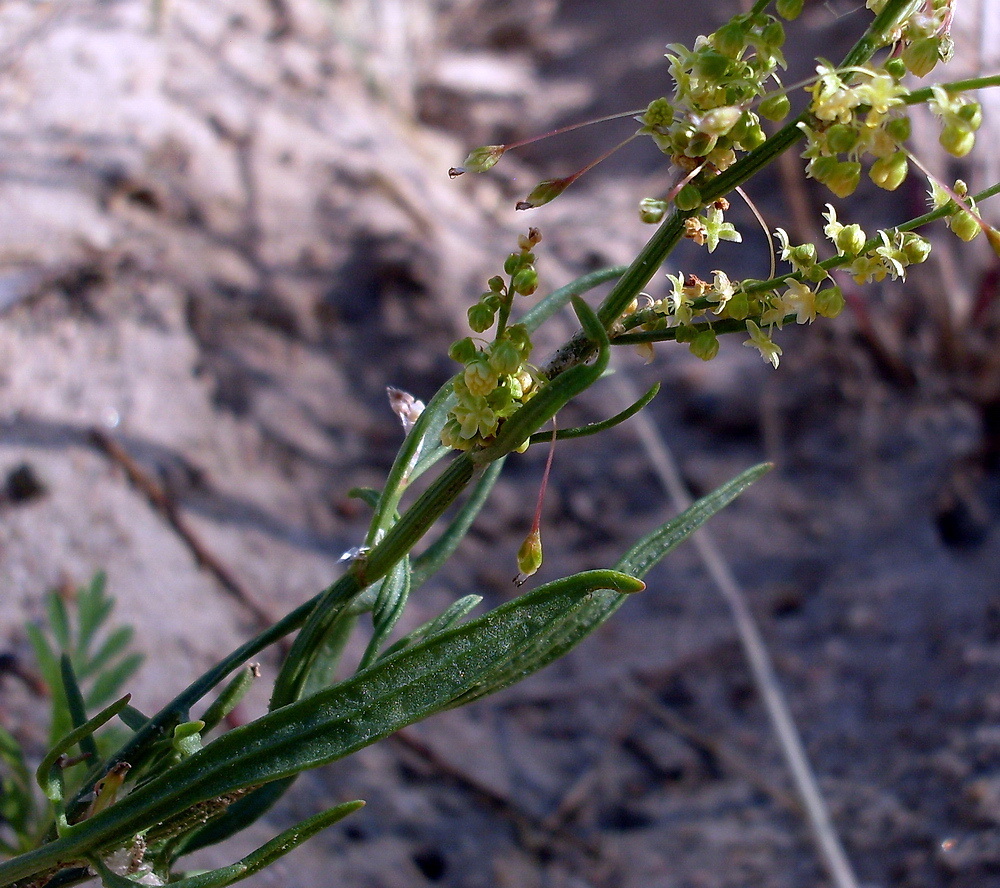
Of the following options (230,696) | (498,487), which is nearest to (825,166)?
(230,696)

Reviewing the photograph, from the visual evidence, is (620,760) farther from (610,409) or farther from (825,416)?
(825,416)

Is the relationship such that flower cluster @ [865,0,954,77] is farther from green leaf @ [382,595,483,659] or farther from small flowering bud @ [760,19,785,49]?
green leaf @ [382,595,483,659]

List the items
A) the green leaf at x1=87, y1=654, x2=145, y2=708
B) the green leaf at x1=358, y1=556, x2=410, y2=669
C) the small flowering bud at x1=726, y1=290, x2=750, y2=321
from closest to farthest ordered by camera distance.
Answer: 1. the small flowering bud at x1=726, y1=290, x2=750, y2=321
2. the green leaf at x1=358, y1=556, x2=410, y2=669
3. the green leaf at x1=87, y1=654, x2=145, y2=708

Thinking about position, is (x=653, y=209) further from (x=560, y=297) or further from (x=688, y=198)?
(x=560, y=297)

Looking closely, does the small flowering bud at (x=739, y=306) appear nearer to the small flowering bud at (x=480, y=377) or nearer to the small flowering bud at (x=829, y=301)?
the small flowering bud at (x=829, y=301)

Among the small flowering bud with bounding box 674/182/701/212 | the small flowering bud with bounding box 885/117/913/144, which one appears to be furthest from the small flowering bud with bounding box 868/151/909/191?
the small flowering bud with bounding box 674/182/701/212

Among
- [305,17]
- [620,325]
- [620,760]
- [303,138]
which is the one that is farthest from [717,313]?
[305,17]
